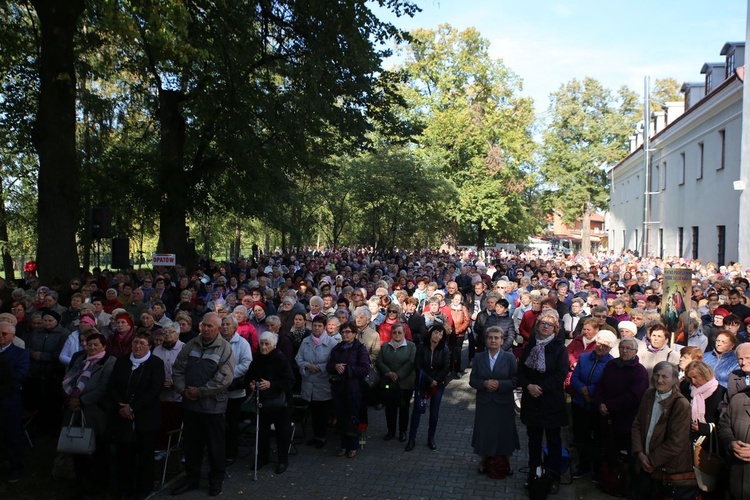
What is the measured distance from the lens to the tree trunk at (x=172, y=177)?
17.5 meters

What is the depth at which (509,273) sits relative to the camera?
2214 cm

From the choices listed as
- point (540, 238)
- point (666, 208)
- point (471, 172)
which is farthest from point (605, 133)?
point (540, 238)

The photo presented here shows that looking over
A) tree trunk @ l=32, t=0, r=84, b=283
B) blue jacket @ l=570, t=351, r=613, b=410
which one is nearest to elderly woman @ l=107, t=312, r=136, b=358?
blue jacket @ l=570, t=351, r=613, b=410

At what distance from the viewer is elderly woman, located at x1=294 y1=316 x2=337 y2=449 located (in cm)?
722

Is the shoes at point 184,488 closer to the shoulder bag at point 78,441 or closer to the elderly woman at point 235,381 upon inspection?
the elderly woman at point 235,381

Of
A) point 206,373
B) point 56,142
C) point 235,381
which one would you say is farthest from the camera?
point 56,142

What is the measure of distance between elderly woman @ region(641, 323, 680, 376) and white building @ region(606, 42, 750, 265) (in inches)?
613

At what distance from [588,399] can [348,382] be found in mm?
2848

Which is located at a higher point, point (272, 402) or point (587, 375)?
point (587, 375)

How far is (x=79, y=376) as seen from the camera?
237 inches

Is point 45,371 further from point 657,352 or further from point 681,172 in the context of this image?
point 681,172

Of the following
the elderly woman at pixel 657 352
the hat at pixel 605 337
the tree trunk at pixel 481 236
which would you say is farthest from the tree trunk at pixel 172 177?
the tree trunk at pixel 481 236

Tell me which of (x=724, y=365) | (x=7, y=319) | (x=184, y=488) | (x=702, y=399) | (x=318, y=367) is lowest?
(x=184, y=488)

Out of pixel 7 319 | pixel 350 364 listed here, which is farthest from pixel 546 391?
pixel 7 319
